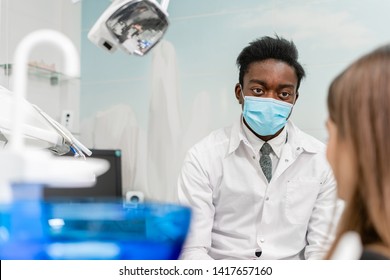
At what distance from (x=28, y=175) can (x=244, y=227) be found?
143cm

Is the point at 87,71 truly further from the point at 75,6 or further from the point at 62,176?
the point at 62,176

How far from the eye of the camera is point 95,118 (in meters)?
2.97

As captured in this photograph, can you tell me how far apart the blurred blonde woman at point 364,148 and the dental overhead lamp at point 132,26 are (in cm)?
34

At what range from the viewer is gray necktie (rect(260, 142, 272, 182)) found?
1.95 meters

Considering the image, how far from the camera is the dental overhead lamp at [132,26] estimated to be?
847mm

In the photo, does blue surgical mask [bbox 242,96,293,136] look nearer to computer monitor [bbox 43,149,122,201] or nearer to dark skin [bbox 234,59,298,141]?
dark skin [bbox 234,59,298,141]

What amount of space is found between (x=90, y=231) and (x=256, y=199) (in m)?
1.38

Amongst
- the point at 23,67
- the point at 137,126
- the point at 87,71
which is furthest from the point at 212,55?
the point at 23,67

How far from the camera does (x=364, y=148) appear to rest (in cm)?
73

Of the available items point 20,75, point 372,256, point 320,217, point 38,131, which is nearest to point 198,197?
point 320,217

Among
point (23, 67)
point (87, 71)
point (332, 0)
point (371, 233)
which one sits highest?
point (332, 0)

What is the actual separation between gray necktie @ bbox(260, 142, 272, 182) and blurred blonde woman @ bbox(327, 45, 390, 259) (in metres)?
1.12

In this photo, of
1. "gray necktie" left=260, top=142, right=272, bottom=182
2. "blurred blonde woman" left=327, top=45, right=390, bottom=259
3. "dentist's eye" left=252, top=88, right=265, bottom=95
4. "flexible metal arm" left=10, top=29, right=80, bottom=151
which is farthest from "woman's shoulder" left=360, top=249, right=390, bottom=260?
"dentist's eye" left=252, top=88, right=265, bottom=95

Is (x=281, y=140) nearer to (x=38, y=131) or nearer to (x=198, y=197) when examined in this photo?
(x=198, y=197)
